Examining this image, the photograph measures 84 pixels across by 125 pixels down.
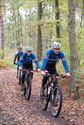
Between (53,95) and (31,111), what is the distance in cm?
99

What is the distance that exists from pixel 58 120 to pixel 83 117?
99 cm

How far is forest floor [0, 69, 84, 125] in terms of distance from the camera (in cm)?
868

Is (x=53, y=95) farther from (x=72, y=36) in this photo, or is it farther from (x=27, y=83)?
(x=27, y=83)

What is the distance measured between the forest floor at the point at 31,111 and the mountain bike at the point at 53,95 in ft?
0.73

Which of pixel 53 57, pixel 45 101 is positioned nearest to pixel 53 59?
pixel 53 57

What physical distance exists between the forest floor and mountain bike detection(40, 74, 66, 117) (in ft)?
0.73

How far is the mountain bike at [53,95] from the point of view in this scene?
9258 millimetres

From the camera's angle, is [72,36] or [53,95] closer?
[53,95]

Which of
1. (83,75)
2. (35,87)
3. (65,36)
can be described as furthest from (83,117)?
(65,36)

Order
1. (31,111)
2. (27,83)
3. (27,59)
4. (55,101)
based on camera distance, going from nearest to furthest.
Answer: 1. (55,101)
2. (31,111)
3. (27,83)
4. (27,59)

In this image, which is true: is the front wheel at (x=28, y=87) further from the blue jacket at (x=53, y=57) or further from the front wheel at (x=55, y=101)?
the blue jacket at (x=53, y=57)

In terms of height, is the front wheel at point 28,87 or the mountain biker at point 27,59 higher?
the mountain biker at point 27,59

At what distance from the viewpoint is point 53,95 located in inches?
382

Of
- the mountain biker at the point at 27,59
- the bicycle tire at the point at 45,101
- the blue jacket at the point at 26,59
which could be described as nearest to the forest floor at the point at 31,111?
the bicycle tire at the point at 45,101
